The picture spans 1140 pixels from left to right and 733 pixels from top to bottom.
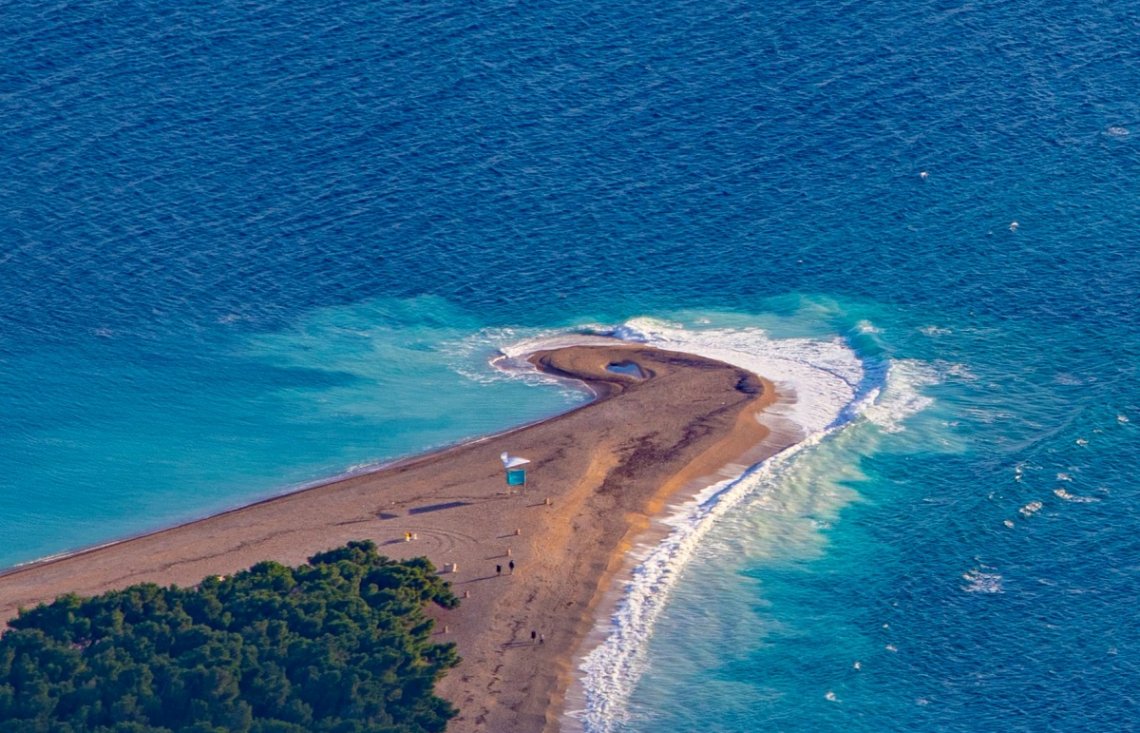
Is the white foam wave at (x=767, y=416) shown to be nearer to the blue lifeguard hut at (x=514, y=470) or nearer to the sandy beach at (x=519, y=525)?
the sandy beach at (x=519, y=525)

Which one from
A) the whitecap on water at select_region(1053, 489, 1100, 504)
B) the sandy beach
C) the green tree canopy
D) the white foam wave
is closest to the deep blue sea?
the whitecap on water at select_region(1053, 489, 1100, 504)

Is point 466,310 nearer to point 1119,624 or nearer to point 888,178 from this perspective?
point 888,178

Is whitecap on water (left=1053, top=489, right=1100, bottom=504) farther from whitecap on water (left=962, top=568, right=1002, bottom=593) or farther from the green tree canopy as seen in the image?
the green tree canopy

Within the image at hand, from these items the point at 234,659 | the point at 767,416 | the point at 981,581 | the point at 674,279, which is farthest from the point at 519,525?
the point at 674,279

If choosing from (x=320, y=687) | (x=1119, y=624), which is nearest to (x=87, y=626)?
(x=320, y=687)

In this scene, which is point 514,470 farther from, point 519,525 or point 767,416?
point 767,416

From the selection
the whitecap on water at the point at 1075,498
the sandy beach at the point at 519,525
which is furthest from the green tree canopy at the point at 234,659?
the whitecap on water at the point at 1075,498
